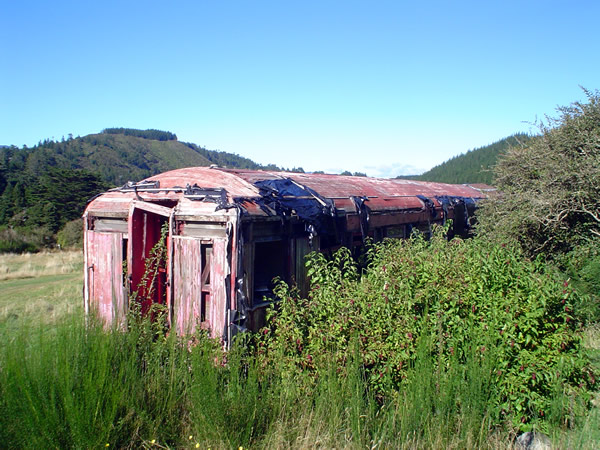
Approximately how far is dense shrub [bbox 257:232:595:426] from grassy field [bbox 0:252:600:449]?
9.8 inches

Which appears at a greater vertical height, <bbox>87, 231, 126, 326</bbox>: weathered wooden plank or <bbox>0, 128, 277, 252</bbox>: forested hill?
<bbox>0, 128, 277, 252</bbox>: forested hill

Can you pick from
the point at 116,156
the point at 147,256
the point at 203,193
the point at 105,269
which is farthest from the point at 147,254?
the point at 116,156

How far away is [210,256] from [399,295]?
3.12 meters

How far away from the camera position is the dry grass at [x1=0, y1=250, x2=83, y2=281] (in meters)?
19.1

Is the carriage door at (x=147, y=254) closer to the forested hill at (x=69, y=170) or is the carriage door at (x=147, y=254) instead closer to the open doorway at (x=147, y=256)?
the open doorway at (x=147, y=256)

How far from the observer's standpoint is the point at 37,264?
70.9ft

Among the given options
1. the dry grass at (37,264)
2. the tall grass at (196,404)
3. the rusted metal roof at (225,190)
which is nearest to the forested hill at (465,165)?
the dry grass at (37,264)

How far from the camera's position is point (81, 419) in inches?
151

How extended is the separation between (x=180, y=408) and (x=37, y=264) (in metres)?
20.4

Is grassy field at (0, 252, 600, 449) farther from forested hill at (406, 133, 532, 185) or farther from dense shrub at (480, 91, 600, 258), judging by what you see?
forested hill at (406, 133, 532, 185)

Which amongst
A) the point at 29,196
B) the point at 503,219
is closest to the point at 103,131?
the point at 29,196

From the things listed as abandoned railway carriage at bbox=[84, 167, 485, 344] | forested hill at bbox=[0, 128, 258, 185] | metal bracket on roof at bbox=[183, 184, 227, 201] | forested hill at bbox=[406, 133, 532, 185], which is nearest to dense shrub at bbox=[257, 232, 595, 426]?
abandoned railway carriage at bbox=[84, 167, 485, 344]

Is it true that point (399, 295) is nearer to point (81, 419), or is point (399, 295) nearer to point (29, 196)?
point (81, 419)

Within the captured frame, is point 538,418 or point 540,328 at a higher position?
point 540,328
